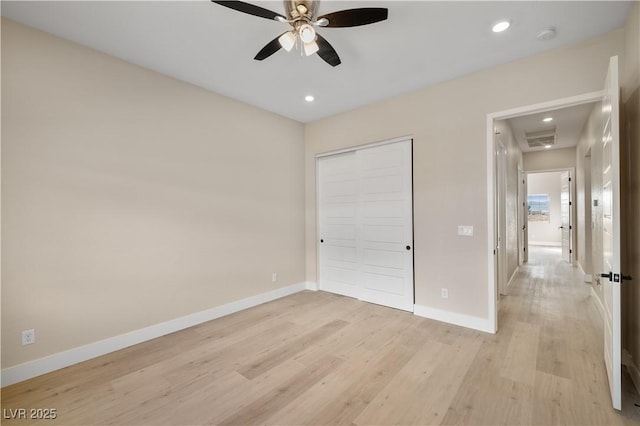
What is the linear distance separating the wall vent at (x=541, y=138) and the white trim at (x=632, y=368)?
14.8 ft

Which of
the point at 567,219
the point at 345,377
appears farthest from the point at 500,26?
the point at 567,219

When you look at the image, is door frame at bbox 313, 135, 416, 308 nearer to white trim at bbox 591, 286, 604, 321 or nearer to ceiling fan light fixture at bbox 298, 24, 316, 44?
ceiling fan light fixture at bbox 298, 24, 316, 44

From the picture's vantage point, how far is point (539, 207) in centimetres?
1152

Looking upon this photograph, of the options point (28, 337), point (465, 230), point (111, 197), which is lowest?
point (28, 337)

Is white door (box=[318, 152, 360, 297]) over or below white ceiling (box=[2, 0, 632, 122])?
below

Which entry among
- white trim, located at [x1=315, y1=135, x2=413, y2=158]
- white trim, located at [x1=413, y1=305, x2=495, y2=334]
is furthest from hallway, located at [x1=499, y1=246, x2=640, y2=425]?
white trim, located at [x1=315, y1=135, x2=413, y2=158]

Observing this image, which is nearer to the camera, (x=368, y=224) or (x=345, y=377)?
(x=345, y=377)

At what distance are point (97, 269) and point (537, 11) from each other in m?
4.52

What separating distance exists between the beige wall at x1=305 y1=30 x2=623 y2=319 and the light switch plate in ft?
0.16

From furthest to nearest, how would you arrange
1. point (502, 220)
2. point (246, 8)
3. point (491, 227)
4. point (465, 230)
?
point (502, 220) < point (465, 230) < point (491, 227) < point (246, 8)

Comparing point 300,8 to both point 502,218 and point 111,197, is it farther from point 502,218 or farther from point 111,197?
point 502,218

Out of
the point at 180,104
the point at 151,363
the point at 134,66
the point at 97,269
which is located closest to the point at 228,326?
the point at 151,363

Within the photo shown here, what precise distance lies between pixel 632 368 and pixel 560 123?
14.5 ft

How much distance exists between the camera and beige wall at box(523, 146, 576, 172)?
717 centimetres
